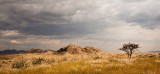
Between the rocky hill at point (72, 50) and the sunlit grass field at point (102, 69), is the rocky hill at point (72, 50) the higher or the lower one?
the lower one

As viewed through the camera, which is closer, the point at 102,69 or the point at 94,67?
the point at 102,69

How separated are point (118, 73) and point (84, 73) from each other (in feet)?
6.05

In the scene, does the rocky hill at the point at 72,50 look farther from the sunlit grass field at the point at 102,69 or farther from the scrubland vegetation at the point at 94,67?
the sunlit grass field at the point at 102,69

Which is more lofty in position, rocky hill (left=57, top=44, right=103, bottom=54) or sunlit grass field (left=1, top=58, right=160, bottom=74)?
sunlit grass field (left=1, top=58, right=160, bottom=74)

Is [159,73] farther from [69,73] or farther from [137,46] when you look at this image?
[137,46]

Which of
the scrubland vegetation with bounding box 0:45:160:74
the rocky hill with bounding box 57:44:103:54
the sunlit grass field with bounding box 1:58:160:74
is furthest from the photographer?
the rocky hill with bounding box 57:44:103:54

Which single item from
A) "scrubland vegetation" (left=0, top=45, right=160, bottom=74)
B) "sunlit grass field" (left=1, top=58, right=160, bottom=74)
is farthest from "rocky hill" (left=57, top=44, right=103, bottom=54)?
"sunlit grass field" (left=1, top=58, right=160, bottom=74)

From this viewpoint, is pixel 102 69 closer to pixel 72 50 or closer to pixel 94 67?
pixel 94 67

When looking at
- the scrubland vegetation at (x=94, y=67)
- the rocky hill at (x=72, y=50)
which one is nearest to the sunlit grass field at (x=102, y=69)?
the scrubland vegetation at (x=94, y=67)

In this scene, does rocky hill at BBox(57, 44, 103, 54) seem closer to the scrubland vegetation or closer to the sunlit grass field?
the scrubland vegetation

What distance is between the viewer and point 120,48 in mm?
30719

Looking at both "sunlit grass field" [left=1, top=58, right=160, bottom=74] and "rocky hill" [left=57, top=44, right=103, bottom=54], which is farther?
"rocky hill" [left=57, top=44, right=103, bottom=54]

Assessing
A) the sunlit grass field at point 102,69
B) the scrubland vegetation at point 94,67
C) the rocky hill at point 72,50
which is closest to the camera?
the sunlit grass field at point 102,69

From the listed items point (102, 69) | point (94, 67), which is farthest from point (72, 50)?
point (102, 69)
